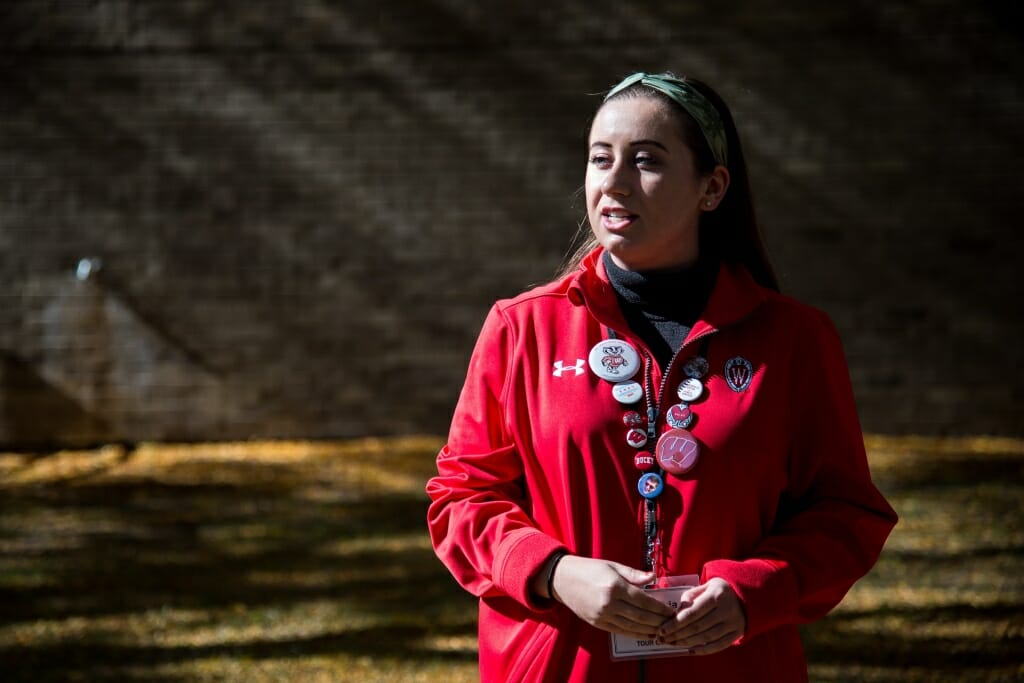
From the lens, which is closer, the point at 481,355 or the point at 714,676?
the point at 714,676

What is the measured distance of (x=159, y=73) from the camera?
8.88 m

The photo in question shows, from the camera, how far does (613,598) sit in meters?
1.78

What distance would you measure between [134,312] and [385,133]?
2402mm

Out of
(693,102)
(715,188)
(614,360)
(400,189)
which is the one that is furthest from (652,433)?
(400,189)

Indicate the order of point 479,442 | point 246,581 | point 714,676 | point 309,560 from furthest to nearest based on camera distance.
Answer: point 309,560
point 246,581
point 479,442
point 714,676

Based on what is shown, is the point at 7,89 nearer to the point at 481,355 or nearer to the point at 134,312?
the point at 134,312

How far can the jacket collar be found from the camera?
202 cm

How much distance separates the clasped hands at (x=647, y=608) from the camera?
1783 mm

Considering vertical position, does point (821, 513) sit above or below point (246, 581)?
above

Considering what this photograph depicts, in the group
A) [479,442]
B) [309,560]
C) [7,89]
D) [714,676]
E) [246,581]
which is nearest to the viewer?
[714,676]

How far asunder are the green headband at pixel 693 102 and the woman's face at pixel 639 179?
0.10 feet

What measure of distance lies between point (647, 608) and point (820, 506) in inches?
15.4

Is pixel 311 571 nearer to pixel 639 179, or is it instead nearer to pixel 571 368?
pixel 571 368

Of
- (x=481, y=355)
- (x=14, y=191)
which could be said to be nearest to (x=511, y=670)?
(x=481, y=355)
